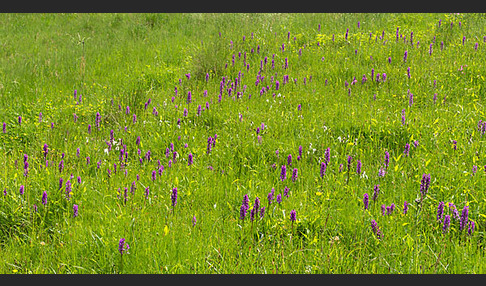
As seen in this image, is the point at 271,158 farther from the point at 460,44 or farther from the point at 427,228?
the point at 460,44

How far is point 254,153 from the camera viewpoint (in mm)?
4773

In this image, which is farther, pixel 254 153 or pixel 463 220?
pixel 254 153

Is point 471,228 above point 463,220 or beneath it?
beneath

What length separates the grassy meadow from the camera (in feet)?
10.5

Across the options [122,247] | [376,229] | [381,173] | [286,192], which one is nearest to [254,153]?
[286,192]

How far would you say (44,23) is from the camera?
490 inches

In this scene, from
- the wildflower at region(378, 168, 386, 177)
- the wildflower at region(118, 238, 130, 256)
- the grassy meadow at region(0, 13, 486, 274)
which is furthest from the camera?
the wildflower at region(378, 168, 386, 177)

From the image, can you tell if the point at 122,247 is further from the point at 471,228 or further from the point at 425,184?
the point at 471,228

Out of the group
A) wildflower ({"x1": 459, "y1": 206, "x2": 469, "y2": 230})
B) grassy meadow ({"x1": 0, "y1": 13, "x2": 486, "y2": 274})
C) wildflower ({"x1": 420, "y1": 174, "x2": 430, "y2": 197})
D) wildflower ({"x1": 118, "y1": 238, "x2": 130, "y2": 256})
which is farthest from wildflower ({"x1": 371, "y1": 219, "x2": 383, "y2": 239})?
wildflower ({"x1": 118, "y1": 238, "x2": 130, "y2": 256})

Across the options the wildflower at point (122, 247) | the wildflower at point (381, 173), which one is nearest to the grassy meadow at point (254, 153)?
the wildflower at point (122, 247)

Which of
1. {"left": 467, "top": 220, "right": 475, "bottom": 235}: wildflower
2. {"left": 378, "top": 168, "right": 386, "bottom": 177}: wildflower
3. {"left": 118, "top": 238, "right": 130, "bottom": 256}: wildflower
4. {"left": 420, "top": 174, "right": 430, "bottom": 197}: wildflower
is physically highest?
{"left": 420, "top": 174, "right": 430, "bottom": 197}: wildflower

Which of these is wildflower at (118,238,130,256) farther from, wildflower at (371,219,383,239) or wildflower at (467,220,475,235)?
wildflower at (467,220,475,235)

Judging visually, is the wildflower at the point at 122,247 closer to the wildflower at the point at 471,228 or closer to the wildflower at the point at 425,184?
the wildflower at the point at 425,184

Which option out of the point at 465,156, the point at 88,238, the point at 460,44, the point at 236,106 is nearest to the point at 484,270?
the point at 465,156
